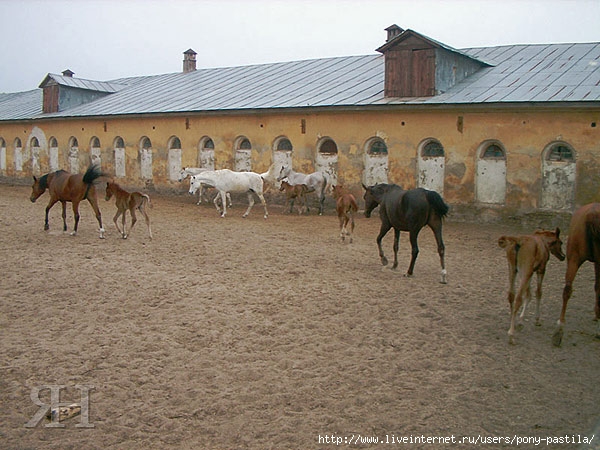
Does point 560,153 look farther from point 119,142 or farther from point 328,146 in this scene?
point 119,142

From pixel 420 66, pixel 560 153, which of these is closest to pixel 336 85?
pixel 420 66

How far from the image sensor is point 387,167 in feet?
57.2

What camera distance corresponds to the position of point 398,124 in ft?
55.9

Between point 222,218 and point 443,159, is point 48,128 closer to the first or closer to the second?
point 222,218

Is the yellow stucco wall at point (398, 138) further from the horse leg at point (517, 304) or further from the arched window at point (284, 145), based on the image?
the horse leg at point (517, 304)

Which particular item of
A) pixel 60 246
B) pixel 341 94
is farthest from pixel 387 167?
pixel 60 246

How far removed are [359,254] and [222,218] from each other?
663 cm

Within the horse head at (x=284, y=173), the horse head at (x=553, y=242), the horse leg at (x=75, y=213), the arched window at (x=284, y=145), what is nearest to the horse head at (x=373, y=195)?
the horse head at (x=553, y=242)

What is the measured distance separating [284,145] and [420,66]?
5.58m

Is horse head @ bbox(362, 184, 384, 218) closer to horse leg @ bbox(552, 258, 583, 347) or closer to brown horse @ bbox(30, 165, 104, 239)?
horse leg @ bbox(552, 258, 583, 347)

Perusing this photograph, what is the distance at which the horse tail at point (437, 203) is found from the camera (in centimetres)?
874

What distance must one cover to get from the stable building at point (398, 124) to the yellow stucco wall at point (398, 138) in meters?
0.03

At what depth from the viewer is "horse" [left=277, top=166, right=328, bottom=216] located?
18016mm

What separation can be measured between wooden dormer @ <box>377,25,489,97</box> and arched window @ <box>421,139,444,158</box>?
149cm
